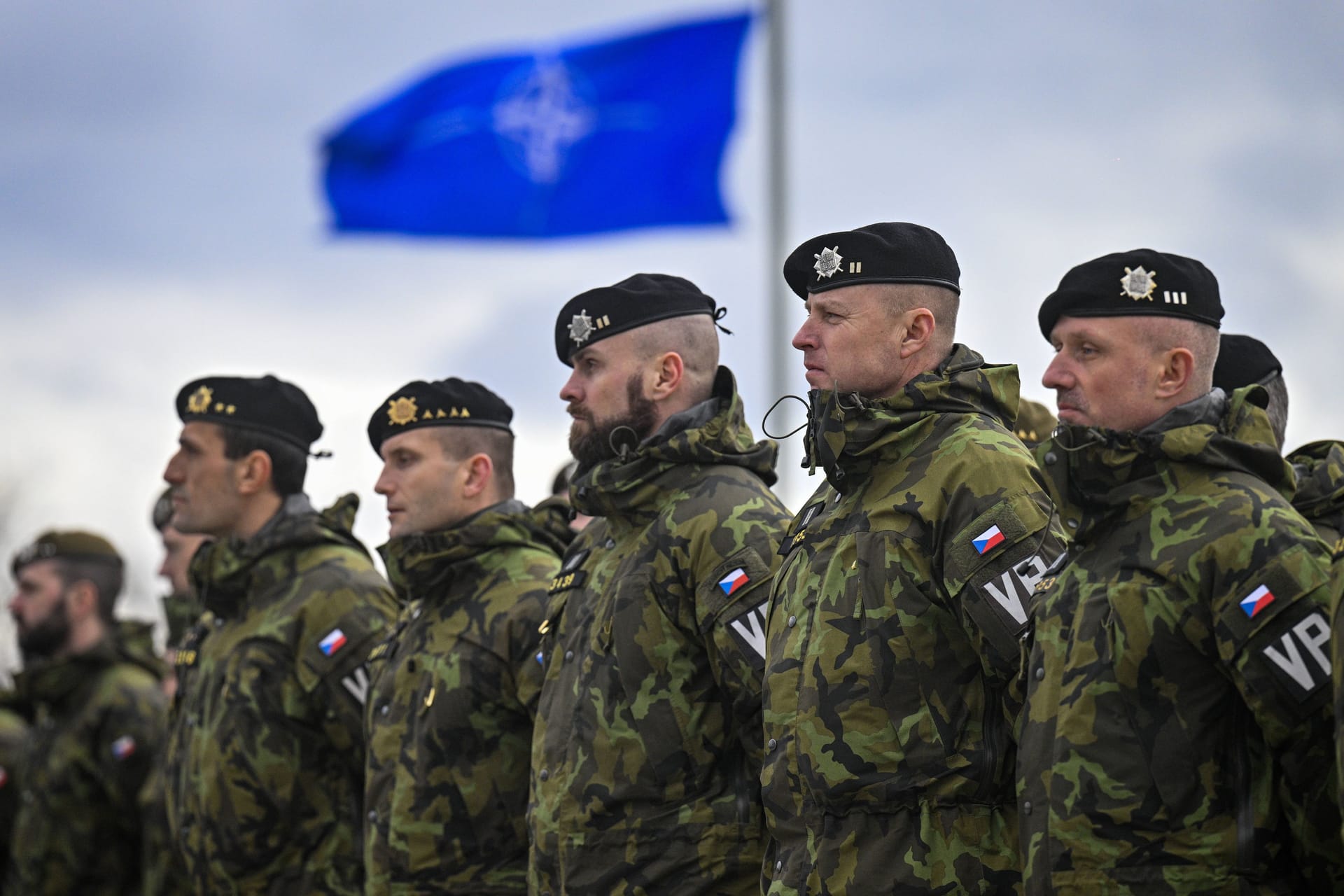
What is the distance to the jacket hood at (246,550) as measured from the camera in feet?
25.1

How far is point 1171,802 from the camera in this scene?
395cm

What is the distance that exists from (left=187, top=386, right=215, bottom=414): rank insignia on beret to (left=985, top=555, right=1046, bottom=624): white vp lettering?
15.9 ft

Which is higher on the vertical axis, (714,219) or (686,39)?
(686,39)

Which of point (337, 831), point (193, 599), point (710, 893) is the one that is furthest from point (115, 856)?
point (710, 893)

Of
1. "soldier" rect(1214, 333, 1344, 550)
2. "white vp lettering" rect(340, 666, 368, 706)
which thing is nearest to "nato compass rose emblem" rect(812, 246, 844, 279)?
"soldier" rect(1214, 333, 1344, 550)

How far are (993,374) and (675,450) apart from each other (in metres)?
1.12

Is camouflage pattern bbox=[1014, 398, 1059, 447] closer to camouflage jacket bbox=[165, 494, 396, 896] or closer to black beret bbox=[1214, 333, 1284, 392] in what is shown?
black beret bbox=[1214, 333, 1284, 392]

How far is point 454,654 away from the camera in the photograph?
6520 mm

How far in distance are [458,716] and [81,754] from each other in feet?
15.1

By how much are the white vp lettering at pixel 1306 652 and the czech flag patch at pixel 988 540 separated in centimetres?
79

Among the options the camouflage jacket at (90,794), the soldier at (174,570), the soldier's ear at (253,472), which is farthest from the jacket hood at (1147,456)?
the camouflage jacket at (90,794)

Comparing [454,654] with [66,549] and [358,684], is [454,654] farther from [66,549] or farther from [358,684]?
[66,549]

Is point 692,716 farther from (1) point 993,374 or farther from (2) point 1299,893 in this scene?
(2) point 1299,893

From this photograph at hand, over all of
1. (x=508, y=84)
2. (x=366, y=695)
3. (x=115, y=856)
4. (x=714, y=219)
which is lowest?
(x=115, y=856)
